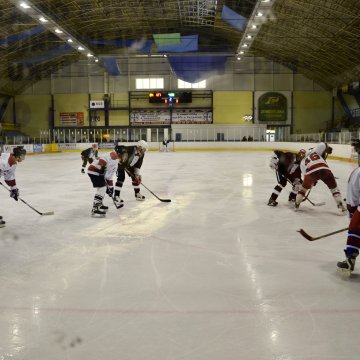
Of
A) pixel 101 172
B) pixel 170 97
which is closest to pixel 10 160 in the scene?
pixel 101 172

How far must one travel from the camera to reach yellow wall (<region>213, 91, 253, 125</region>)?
34938 mm

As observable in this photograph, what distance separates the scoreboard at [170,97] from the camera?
3356cm

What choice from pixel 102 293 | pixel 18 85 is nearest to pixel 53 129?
pixel 18 85

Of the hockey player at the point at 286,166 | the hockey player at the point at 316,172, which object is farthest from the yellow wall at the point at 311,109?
the hockey player at the point at 316,172

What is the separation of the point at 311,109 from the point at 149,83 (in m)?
13.2

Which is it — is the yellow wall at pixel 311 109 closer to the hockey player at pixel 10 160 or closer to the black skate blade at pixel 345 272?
the hockey player at pixel 10 160

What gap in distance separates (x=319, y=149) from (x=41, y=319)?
497 centimetres

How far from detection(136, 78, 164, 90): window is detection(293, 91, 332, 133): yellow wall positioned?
Answer: 10873 mm

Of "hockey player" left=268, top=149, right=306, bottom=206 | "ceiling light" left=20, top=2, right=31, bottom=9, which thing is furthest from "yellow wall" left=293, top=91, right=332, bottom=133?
"hockey player" left=268, top=149, right=306, bottom=206

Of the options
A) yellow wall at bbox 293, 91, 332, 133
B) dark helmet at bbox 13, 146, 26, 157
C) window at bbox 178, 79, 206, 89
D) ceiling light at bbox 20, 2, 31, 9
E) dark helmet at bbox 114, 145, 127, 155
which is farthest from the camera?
yellow wall at bbox 293, 91, 332, 133

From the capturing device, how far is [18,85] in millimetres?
35219

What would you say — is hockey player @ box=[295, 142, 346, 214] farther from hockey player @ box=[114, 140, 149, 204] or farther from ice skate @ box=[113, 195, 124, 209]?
ice skate @ box=[113, 195, 124, 209]

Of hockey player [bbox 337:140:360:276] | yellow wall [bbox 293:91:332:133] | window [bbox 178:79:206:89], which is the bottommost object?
hockey player [bbox 337:140:360:276]

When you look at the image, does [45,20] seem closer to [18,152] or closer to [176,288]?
[18,152]
